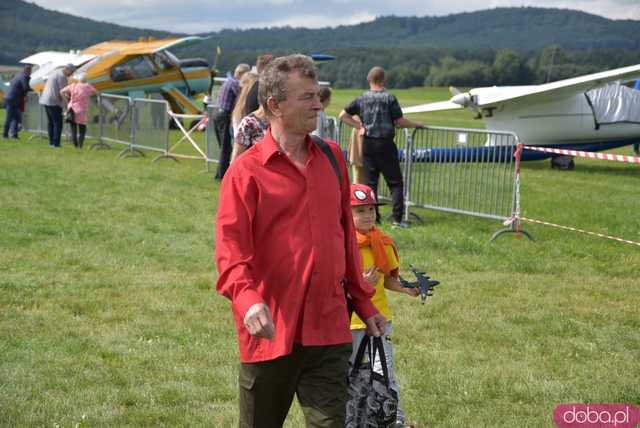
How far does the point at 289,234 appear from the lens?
3.07 meters

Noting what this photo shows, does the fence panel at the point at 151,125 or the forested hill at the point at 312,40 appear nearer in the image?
the fence panel at the point at 151,125

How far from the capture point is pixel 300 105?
3121 millimetres

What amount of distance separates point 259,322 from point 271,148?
638 millimetres

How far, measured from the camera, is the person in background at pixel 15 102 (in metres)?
23.1

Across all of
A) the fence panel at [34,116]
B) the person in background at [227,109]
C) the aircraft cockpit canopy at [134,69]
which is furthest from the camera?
the aircraft cockpit canopy at [134,69]

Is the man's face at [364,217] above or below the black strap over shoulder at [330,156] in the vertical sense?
below

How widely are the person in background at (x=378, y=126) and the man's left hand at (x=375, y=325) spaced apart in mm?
7139

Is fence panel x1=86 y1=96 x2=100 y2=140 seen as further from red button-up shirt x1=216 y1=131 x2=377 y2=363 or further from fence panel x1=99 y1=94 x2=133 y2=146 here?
red button-up shirt x1=216 y1=131 x2=377 y2=363

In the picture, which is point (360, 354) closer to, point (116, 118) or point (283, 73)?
point (283, 73)

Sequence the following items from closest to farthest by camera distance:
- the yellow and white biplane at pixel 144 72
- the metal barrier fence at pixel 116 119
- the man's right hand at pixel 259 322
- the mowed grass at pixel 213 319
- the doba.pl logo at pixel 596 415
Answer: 1. the man's right hand at pixel 259 322
2. the doba.pl logo at pixel 596 415
3. the mowed grass at pixel 213 319
4. the metal barrier fence at pixel 116 119
5. the yellow and white biplane at pixel 144 72

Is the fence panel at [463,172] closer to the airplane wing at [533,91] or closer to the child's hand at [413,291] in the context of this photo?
the child's hand at [413,291]

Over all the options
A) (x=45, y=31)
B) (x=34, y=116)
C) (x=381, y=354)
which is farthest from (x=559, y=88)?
(x=45, y=31)

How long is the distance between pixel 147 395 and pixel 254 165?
8.28ft

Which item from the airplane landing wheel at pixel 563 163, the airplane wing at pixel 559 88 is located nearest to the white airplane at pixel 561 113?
the airplane wing at pixel 559 88
